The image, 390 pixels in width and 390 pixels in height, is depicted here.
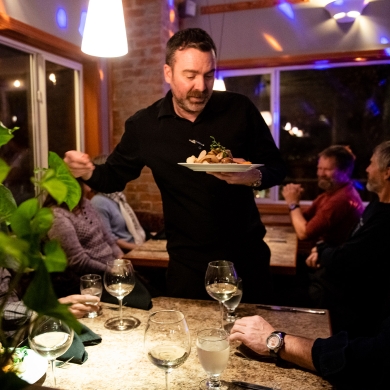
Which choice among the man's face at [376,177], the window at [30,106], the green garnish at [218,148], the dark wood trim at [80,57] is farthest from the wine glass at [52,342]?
the dark wood trim at [80,57]

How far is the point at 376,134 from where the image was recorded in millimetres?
4453

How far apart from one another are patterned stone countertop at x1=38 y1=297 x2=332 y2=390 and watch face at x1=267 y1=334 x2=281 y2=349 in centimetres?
5

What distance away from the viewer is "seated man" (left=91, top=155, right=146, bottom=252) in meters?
3.44

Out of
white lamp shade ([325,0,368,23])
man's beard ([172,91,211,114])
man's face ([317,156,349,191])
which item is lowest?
man's face ([317,156,349,191])

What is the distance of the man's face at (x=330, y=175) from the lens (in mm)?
3225

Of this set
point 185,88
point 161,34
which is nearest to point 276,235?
point 185,88

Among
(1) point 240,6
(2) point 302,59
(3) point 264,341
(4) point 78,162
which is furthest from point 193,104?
(1) point 240,6

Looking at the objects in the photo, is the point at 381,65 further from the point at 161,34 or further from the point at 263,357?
the point at 263,357

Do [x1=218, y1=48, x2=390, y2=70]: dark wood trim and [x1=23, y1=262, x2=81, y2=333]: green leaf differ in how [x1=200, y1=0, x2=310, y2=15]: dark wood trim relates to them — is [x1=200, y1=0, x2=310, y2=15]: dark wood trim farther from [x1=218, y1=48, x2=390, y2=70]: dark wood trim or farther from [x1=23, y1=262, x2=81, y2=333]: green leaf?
[x1=23, y1=262, x2=81, y2=333]: green leaf

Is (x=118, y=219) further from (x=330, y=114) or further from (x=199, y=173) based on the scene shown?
(x=330, y=114)

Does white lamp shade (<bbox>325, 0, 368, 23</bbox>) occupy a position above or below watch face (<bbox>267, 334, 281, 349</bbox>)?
above

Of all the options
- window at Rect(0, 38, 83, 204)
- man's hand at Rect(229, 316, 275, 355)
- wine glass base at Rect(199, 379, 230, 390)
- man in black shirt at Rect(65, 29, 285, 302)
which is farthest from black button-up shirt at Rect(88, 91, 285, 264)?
window at Rect(0, 38, 83, 204)

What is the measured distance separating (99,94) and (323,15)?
232cm

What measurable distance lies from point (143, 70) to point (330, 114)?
2040mm
